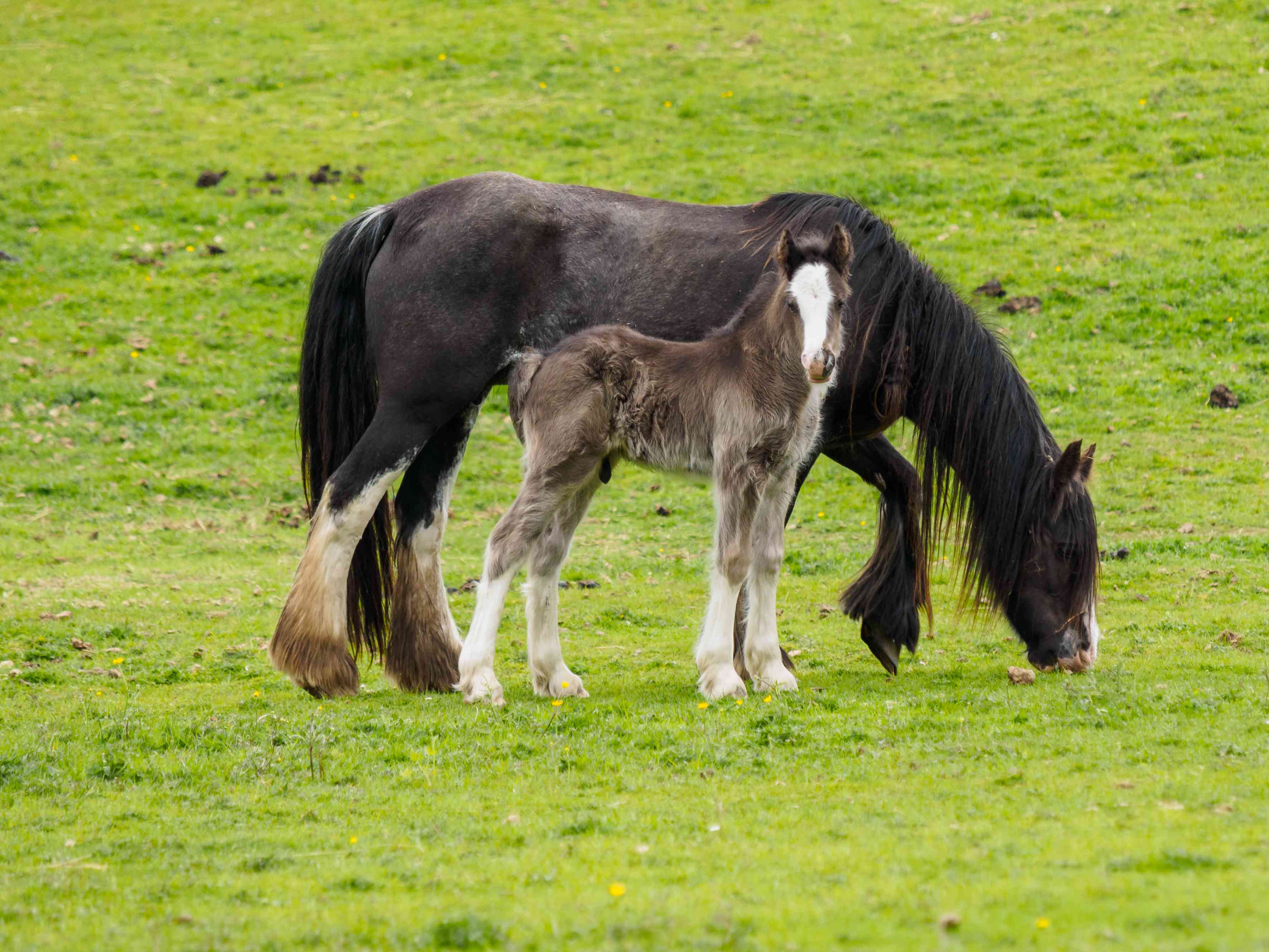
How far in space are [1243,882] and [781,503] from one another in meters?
4.08

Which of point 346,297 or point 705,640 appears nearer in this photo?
point 705,640

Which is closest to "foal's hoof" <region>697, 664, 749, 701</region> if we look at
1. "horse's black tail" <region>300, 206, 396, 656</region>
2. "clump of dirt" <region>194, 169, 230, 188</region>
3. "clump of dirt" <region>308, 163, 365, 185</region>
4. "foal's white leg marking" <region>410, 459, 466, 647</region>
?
"foal's white leg marking" <region>410, 459, 466, 647</region>

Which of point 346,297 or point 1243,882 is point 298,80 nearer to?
point 346,297

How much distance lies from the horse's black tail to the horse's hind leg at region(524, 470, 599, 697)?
4.87 feet

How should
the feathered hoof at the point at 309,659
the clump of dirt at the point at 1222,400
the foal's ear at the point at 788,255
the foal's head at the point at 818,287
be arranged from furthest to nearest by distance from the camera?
the clump of dirt at the point at 1222,400
the feathered hoof at the point at 309,659
the foal's ear at the point at 788,255
the foal's head at the point at 818,287

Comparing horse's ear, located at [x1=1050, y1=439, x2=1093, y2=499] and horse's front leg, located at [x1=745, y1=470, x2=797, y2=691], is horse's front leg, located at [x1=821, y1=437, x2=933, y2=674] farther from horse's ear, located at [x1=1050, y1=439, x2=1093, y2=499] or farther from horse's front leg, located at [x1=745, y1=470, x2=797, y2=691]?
horse's ear, located at [x1=1050, y1=439, x2=1093, y2=499]

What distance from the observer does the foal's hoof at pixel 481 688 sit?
25.1 ft

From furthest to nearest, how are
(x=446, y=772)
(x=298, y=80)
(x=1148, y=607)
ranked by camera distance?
(x=298, y=80)
(x=1148, y=607)
(x=446, y=772)

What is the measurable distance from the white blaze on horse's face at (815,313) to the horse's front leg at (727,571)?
0.86m

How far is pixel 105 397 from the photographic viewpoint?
667 inches

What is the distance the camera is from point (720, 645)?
24.6 feet

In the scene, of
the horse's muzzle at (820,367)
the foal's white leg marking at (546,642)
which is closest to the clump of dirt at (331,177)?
the foal's white leg marking at (546,642)

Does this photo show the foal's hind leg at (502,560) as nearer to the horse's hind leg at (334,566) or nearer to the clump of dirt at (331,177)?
the horse's hind leg at (334,566)

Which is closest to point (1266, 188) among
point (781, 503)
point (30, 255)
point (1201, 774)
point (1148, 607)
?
point (1148, 607)
